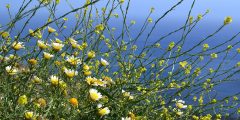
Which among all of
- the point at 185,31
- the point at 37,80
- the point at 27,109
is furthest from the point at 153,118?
the point at 27,109

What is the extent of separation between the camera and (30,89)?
10.9 feet

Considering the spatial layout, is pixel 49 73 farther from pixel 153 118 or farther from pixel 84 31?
pixel 153 118

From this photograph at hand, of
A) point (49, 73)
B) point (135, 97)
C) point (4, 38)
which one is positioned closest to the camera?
point (4, 38)

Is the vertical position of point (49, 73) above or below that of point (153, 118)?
above

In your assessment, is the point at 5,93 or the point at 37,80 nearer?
the point at 5,93

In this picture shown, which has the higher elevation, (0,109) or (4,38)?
(4,38)

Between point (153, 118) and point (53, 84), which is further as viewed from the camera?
point (153, 118)

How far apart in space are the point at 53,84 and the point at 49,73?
111cm

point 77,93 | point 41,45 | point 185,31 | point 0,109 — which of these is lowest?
point 0,109

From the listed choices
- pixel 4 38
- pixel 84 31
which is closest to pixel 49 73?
pixel 84 31

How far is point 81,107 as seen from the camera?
3.22 meters

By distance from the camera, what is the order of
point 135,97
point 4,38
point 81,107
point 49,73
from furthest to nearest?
point 49,73, point 135,97, point 4,38, point 81,107

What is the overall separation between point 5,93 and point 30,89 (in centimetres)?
39

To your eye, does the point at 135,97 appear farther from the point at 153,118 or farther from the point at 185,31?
the point at 185,31
